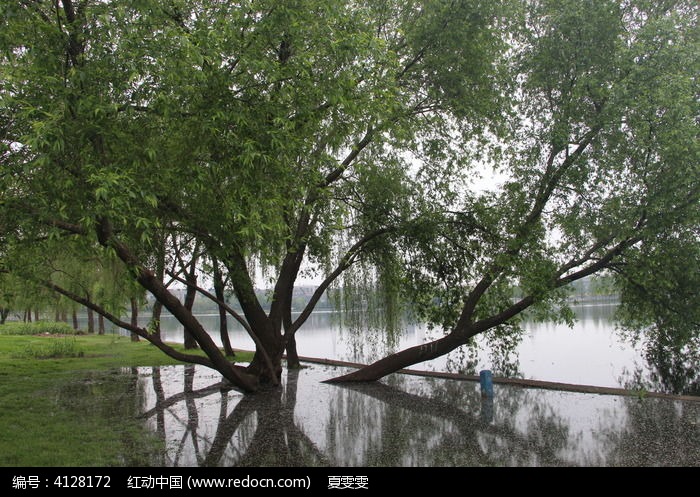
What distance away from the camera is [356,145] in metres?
11.2

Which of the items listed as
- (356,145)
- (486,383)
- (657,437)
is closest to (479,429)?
(657,437)

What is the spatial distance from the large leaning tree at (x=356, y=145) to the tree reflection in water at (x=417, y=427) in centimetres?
120

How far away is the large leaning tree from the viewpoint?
6.02 meters

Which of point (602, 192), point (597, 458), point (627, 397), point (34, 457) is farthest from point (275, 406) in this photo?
point (602, 192)

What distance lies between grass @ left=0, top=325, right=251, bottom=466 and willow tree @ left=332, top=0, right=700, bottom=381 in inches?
225

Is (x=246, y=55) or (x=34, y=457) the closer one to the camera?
(x=34, y=457)

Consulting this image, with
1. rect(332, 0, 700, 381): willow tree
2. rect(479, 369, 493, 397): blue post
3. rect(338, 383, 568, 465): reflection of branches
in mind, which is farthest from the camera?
rect(479, 369, 493, 397): blue post

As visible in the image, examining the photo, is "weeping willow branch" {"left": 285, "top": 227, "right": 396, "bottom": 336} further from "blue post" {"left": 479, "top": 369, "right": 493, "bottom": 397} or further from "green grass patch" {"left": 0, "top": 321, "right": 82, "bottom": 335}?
"green grass patch" {"left": 0, "top": 321, "right": 82, "bottom": 335}

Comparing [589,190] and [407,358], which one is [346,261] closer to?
[407,358]

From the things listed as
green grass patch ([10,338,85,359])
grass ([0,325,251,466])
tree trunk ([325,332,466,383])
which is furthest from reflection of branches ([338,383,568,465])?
green grass patch ([10,338,85,359])

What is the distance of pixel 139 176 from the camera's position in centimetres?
631

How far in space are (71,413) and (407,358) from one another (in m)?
6.34
